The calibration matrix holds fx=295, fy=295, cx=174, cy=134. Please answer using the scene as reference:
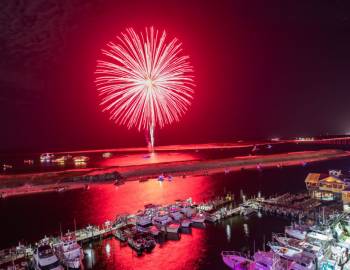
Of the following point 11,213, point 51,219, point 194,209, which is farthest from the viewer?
point 11,213

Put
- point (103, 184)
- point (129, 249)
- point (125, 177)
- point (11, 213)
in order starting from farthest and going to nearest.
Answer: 1. point (125, 177)
2. point (103, 184)
3. point (11, 213)
4. point (129, 249)

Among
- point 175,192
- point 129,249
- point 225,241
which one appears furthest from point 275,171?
point 129,249

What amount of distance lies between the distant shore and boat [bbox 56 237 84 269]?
31.8m

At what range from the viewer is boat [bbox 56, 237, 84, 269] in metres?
24.0

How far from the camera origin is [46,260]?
23.1 metres

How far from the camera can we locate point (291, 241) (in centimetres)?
2525

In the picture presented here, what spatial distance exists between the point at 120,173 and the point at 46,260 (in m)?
46.0

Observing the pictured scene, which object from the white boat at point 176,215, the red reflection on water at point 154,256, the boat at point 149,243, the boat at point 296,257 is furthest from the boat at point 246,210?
the boat at point 149,243

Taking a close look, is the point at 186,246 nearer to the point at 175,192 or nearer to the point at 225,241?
the point at 225,241

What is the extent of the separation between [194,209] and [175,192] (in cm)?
1544

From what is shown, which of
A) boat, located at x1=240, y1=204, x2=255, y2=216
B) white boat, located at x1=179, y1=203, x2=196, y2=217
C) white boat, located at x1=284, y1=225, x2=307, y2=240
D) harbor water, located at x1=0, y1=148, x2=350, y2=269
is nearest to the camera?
harbor water, located at x1=0, y1=148, x2=350, y2=269

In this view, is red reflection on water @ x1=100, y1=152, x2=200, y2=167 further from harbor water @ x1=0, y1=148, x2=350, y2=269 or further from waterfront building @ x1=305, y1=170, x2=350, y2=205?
waterfront building @ x1=305, y1=170, x2=350, y2=205

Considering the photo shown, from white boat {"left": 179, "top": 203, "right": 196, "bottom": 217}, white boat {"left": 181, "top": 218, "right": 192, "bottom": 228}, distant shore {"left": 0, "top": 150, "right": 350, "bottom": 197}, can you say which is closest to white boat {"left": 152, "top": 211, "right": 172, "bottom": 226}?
white boat {"left": 181, "top": 218, "right": 192, "bottom": 228}

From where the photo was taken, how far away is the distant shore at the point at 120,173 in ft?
193
